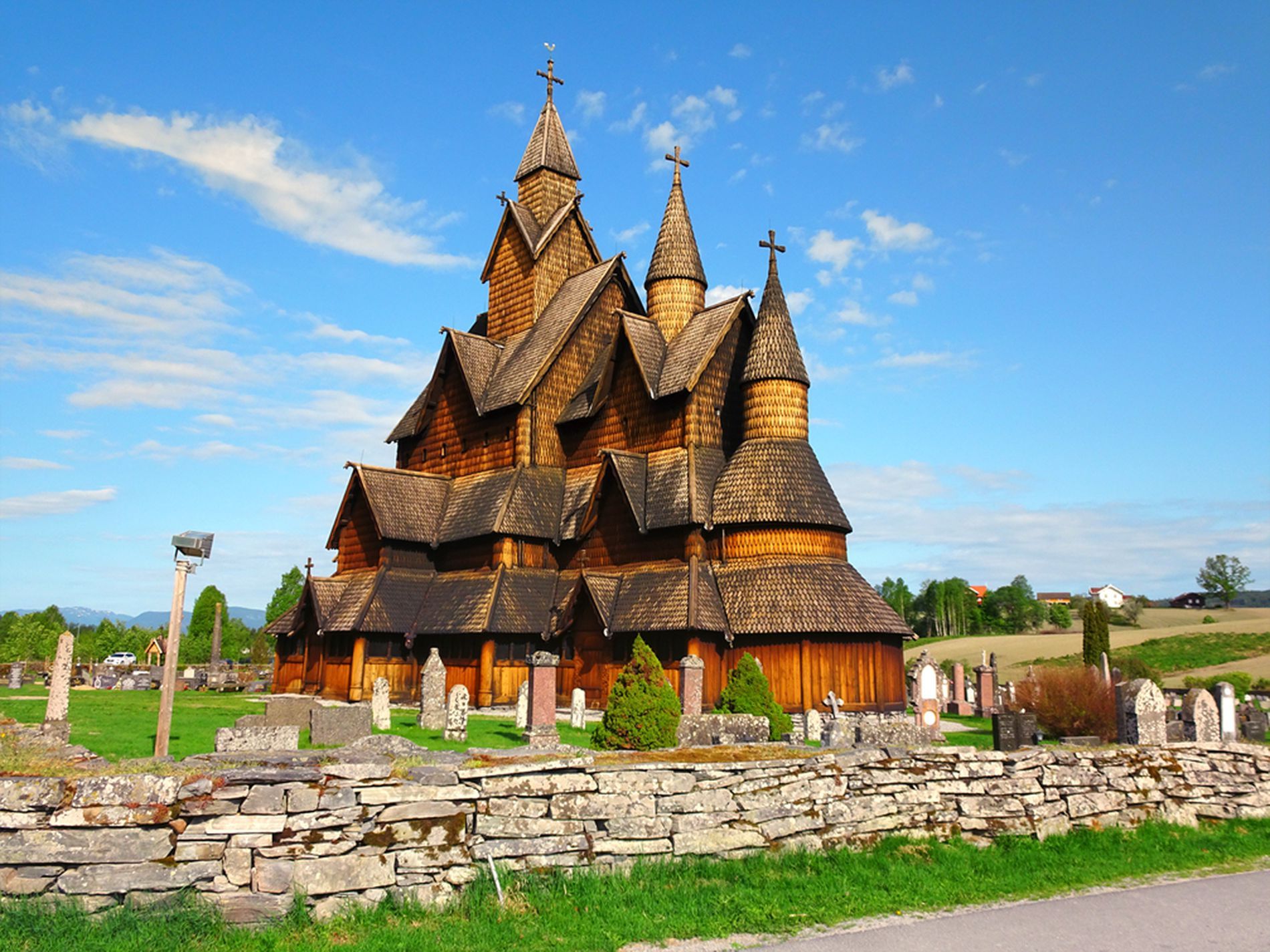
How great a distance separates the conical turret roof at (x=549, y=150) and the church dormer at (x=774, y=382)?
14949 millimetres

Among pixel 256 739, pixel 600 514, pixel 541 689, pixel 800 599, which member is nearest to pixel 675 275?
pixel 600 514

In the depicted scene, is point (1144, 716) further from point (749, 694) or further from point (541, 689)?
point (541, 689)

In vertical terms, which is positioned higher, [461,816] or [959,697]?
[461,816]

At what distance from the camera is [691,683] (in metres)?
19.9

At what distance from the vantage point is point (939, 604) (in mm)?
128125

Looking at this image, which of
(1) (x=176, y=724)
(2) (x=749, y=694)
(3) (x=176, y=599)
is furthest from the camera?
(1) (x=176, y=724)

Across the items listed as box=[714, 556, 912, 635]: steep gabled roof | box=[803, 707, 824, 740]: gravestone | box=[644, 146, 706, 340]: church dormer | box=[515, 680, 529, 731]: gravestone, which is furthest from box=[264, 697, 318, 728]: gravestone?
box=[644, 146, 706, 340]: church dormer

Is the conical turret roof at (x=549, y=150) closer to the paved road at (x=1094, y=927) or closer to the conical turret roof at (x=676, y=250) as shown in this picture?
the conical turret roof at (x=676, y=250)

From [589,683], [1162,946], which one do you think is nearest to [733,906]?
[1162,946]

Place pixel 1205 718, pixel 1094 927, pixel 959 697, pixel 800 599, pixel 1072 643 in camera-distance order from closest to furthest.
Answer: pixel 1094 927 < pixel 1205 718 < pixel 800 599 < pixel 959 697 < pixel 1072 643

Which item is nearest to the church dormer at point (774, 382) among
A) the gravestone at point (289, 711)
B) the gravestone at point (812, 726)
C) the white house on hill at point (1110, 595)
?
the gravestone at point (812, 726)

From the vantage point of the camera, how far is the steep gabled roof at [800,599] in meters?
26.3

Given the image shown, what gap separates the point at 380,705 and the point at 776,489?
12678 mm

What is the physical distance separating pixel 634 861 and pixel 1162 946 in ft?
14.3
